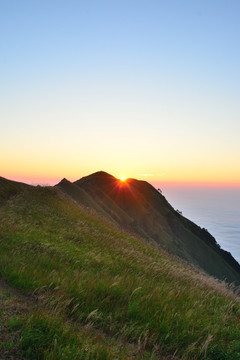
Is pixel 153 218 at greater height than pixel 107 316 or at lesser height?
lesser

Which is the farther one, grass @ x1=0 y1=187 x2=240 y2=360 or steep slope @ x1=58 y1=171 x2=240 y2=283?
steep slope @ x1=58 y1=171 x2=240 y2=283

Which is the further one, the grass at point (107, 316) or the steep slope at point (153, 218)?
the steep slope at point (153, 218)

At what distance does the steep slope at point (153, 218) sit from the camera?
83.5m

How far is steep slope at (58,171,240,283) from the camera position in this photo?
8351 centimetres

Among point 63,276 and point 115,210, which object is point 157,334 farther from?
point 115,210

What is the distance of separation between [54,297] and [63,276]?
5.00 ft

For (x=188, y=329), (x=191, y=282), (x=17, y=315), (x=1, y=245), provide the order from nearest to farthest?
(x=17, y=315) → (x=188, y=329) → (x=1, y=245) → (x=191, y=282)

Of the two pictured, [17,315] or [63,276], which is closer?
[17,315]

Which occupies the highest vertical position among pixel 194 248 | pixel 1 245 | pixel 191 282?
pixel 1 245

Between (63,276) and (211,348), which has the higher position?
(63,276)

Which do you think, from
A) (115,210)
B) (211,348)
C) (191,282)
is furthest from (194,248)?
(211,348)

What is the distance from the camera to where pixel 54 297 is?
643 cm

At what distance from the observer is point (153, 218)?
A: 94438 millimetres

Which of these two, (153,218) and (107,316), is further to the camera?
(153,218)
